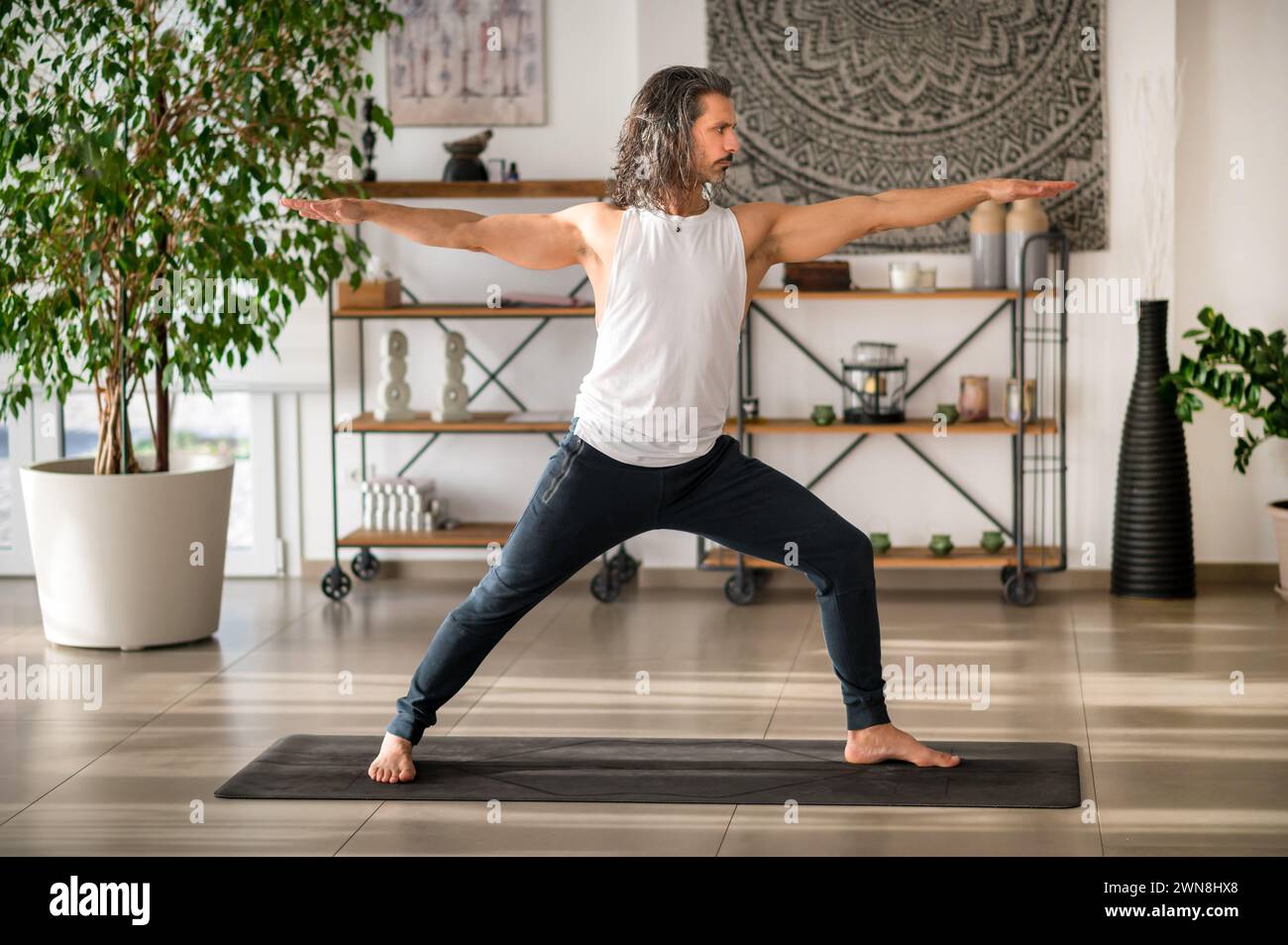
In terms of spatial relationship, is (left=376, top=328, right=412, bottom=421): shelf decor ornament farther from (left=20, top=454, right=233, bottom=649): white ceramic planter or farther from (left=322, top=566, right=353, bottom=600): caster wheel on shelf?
(left=20, top=454, right=233, bottom=649): white ceramic planter

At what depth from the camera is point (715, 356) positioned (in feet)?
10.6

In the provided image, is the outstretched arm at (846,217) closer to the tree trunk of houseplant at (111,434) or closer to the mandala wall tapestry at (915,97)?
the mandala wall tapestry at (915,97)

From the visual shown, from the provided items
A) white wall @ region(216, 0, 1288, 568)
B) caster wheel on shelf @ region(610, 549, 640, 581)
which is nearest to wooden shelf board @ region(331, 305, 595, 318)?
white wall @ region(216, 0, 1288, 568)

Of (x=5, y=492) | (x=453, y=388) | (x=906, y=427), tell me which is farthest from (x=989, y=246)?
(x=5, y=492)

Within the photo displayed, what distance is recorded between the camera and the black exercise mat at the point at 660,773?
3.32m

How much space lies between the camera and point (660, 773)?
11.5ft

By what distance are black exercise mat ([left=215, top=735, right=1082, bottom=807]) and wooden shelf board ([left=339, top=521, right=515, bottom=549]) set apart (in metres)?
1.76

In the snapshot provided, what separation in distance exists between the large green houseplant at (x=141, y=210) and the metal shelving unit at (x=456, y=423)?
23.7 inches

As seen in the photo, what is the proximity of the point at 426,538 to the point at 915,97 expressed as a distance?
2275 mm

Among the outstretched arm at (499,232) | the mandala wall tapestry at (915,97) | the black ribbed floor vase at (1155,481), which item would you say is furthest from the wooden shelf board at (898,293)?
the outstretched arm at (499,232)

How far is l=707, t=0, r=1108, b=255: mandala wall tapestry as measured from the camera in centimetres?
545
